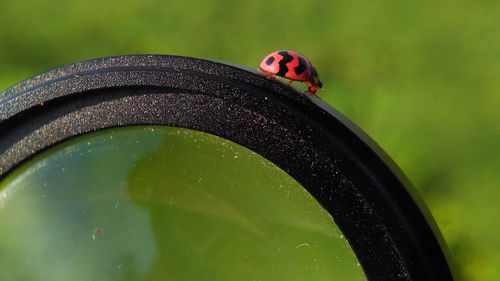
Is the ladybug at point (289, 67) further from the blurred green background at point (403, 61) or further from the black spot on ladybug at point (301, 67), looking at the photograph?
the blurred green background at point (403, 61)

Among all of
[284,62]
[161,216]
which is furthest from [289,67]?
[161,216]

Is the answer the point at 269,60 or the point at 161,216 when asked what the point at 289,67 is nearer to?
the point at 269,60

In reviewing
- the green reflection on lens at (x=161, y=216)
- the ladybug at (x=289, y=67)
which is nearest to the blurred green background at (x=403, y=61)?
the ladybug at (x=289, y=67)

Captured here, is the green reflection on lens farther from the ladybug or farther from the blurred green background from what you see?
the blurred green background

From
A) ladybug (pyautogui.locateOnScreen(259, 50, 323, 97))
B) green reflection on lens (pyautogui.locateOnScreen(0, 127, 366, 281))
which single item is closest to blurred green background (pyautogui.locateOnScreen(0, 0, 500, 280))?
ladybug (pyautogui.locateOnScreen(259, 50, 323, 97))

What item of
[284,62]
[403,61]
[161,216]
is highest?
[403,61]

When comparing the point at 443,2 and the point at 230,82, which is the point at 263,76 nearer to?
the point at 230,82
